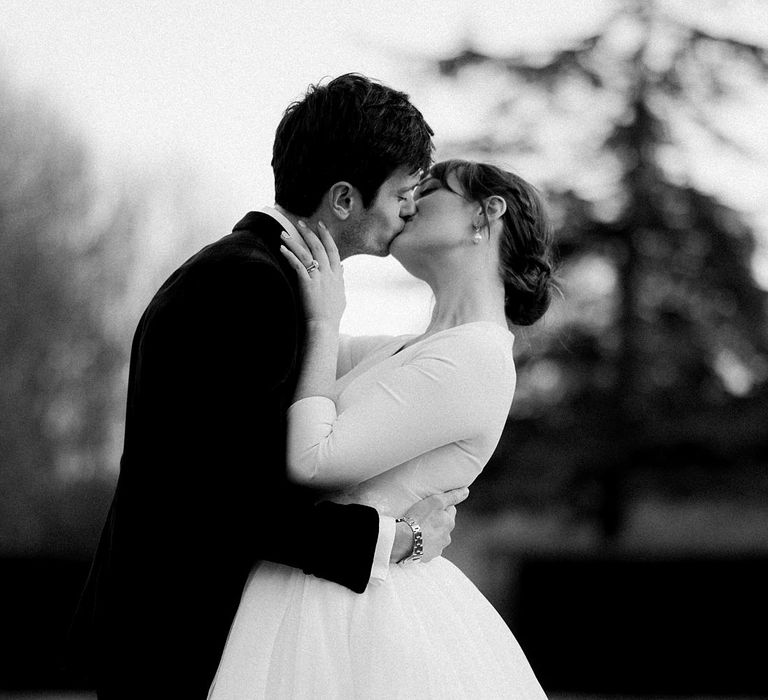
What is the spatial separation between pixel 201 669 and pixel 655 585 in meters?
→ 7.06

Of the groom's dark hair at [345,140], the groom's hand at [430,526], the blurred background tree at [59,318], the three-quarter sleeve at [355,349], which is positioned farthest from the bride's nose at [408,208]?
the blurred background tree at [59,318]

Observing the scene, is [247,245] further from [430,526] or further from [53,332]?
[53,332]

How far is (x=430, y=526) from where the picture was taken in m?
2.92

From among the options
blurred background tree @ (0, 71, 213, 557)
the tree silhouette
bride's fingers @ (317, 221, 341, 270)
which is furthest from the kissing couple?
the tree silhouette

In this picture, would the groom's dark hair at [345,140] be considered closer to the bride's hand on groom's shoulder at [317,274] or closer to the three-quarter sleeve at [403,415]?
the bride's hand on groom's shoulder at [317,274]

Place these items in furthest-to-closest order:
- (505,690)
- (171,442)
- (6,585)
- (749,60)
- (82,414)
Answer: (82,414), (749,60), (6,585), (505,690), (171,442)

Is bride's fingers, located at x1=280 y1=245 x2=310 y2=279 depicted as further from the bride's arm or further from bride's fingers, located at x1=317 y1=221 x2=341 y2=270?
bride's fingers, located at x1=317 y1=221 x2=341 y2=270

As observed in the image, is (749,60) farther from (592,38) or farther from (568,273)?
(568,273)

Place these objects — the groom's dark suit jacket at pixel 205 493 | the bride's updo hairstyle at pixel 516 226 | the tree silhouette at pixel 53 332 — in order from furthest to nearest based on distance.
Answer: the tree silhouette at pixel 53 332
the bride's updo hairstyle at pixel 516 226
the groom's dark suit jacket at pixel 205 493

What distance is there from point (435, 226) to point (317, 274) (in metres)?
0.48

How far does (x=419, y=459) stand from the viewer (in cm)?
295

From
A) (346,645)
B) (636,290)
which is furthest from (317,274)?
(636,290)

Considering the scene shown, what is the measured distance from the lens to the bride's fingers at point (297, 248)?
9.55 ft

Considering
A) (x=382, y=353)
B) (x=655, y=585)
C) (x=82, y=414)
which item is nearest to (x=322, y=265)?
(x=382, y=353)
